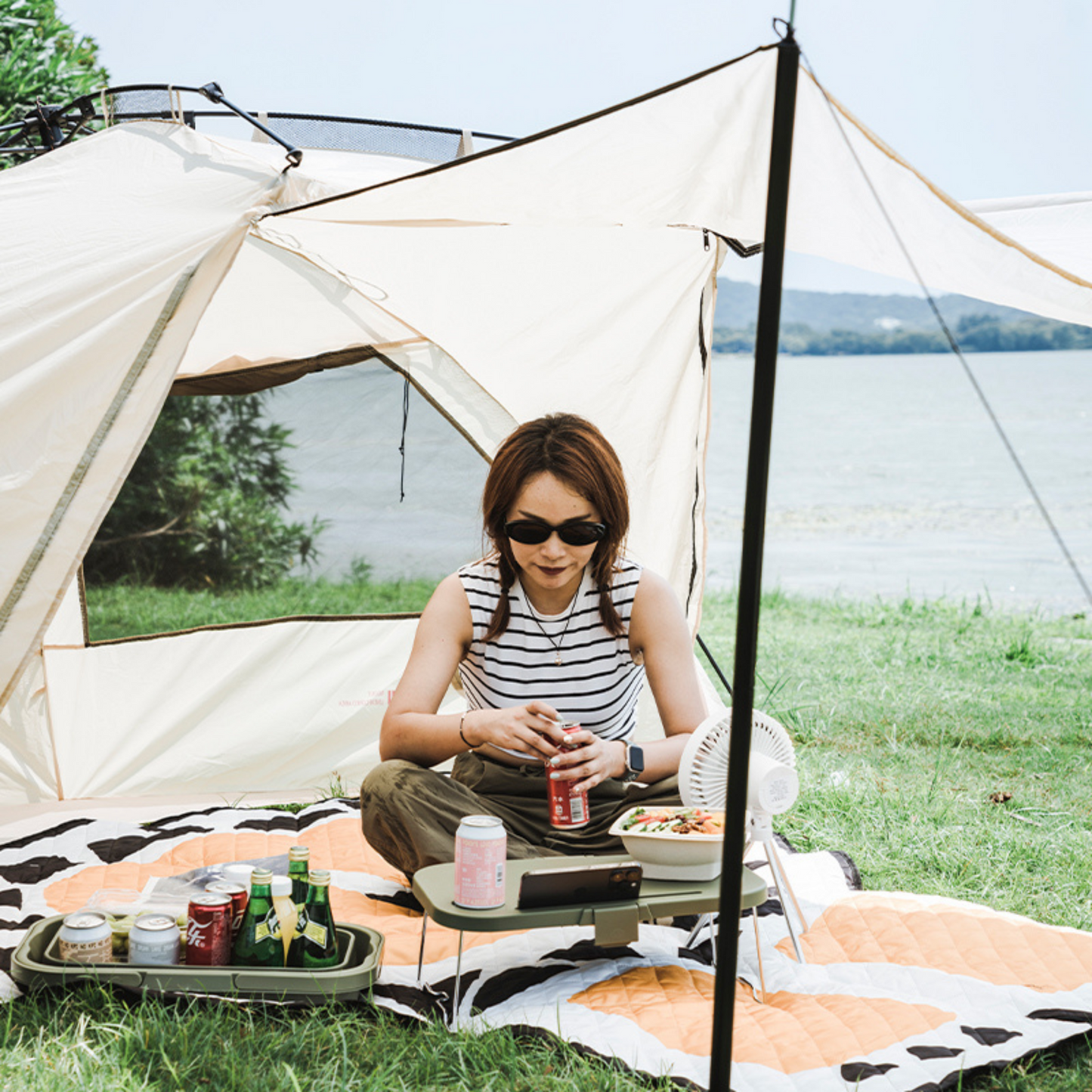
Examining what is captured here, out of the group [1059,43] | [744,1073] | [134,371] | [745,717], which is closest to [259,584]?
[134,371]

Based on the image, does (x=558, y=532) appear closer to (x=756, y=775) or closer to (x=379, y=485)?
(x=756, y=775)

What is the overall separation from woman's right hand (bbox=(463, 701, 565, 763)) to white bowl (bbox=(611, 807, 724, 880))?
8.0 inches

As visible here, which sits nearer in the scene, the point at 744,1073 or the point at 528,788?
the point at 744,1073

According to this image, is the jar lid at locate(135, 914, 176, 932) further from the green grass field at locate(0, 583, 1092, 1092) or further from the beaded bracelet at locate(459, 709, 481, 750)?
the beaded bracelet at locate(459, 709, 481, 750)

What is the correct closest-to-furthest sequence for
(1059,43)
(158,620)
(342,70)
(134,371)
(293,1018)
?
(293,1018) → (134,371) → (158,620) → (342,70) → (1059,43)

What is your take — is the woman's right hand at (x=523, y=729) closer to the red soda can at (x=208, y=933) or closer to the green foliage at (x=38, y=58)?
the red soda can at (x=208, y=933)

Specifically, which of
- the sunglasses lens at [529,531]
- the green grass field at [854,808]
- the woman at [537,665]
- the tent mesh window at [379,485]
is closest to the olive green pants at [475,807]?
the woman at [537,665]

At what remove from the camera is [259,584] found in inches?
181

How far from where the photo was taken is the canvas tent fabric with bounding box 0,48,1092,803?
2010mm

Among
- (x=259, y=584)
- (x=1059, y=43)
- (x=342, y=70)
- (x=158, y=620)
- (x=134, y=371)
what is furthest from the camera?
(x=1059, y=43)

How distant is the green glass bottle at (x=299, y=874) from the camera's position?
185cm

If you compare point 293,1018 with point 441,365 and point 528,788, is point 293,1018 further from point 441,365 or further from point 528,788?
point 441,365

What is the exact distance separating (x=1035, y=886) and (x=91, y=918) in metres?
1.90

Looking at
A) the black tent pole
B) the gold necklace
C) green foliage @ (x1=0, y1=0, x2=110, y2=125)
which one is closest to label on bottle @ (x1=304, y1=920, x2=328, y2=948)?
the gold necklace
